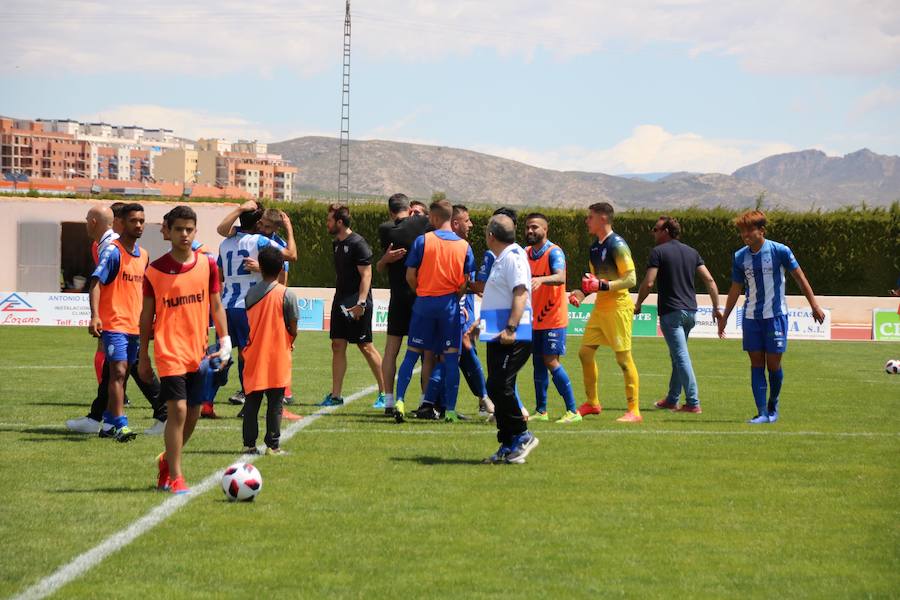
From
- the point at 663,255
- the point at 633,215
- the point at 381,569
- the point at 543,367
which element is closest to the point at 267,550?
the point at 381,569

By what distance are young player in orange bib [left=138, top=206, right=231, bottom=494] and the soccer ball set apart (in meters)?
0.45

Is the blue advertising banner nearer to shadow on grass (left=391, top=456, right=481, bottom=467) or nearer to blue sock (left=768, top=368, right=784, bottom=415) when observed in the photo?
blue sock (left=768, top=368, right=784, bottom=415)

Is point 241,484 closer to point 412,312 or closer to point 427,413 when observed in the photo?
point 427,413

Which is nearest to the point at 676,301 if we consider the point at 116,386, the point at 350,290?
the point at 350,290

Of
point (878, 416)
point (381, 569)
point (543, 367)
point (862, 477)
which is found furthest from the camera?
point (878, 416)

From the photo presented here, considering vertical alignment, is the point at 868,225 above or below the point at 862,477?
above

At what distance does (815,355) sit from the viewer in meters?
24.0

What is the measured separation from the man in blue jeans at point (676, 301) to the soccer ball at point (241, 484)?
6.60m

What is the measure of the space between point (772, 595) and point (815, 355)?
63.1 ft

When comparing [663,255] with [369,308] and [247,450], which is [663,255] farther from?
[247,450]

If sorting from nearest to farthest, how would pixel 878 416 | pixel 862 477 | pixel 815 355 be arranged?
pixel 862 477 → pixel 878 416 → pixel 815 355

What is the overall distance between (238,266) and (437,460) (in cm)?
356

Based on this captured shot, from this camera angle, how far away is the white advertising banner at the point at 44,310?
29.1 meters

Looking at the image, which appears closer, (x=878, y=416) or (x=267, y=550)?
(x=267, y=550)
